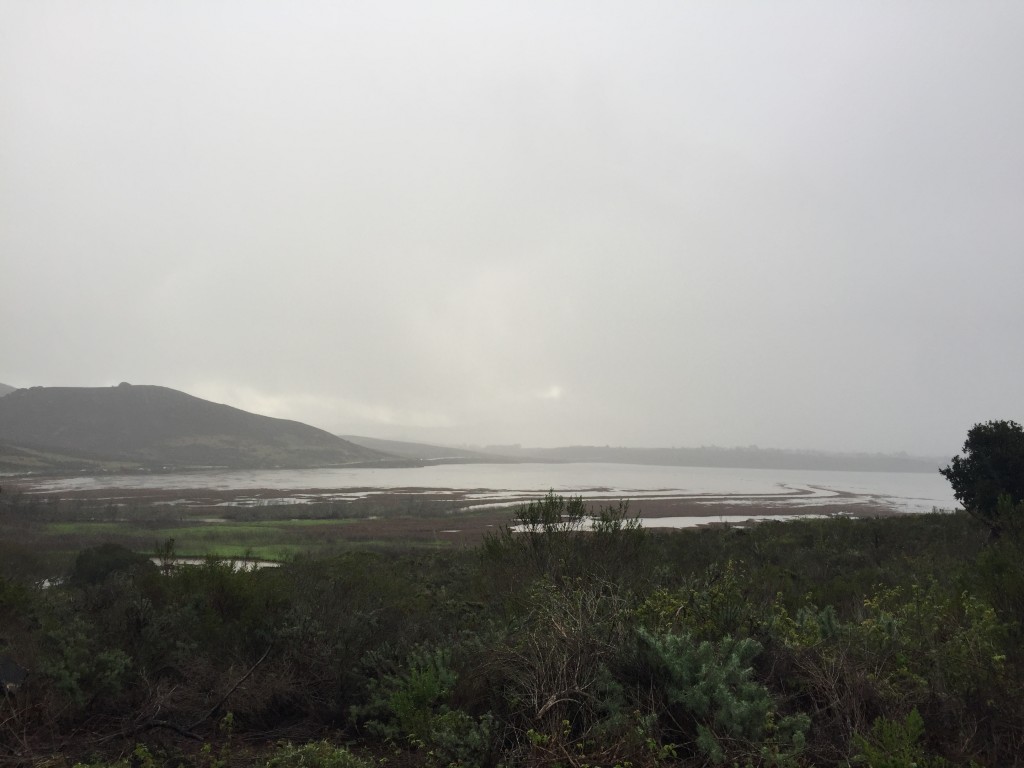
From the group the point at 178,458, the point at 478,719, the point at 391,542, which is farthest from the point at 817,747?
the point at 178,458

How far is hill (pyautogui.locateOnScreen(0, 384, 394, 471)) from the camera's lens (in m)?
Result: 123

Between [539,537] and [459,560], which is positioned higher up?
[539,537]

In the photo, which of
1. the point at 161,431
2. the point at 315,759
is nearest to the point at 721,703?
the point at 315,759

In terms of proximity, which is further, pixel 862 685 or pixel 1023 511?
pixel 1023 511

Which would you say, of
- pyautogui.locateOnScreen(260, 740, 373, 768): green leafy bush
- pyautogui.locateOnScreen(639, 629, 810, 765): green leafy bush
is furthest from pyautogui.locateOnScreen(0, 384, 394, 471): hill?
pyautogui.locateOnScreen(639, 629, 810, 765): green leafy bush

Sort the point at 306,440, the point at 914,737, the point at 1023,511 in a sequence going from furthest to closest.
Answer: the point at 306,440, the point at 1023,511, the point at 914,737

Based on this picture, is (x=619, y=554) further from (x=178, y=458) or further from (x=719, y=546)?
(x=178, y=458)

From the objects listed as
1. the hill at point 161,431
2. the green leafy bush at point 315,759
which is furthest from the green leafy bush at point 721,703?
the hill at point 161,431

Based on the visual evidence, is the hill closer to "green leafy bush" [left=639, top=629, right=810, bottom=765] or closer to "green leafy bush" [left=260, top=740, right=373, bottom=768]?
"green leafy bush" [left=260, top=740, right=373, bottom=768]

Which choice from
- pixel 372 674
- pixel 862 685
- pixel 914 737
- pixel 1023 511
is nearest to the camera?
pixel 914 737

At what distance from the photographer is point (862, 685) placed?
16.2ft

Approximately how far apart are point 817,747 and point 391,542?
93.2 feet

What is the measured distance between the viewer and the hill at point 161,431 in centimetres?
12256

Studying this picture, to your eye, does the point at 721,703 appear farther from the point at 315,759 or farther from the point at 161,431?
the point at 161,431
